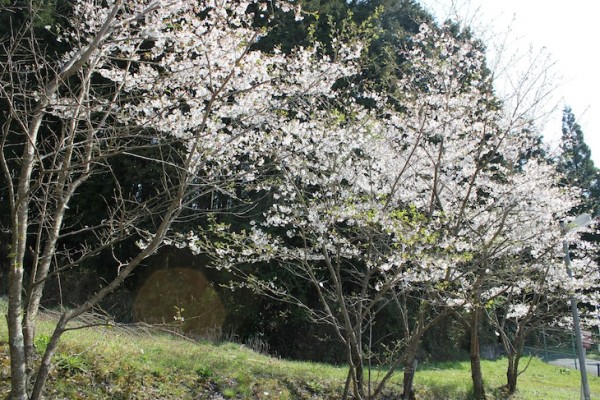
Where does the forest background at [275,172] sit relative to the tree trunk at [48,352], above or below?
above

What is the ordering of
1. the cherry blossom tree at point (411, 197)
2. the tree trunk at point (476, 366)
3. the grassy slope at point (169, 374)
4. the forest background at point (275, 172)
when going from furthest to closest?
the tree trunk at point (476, 366) → the cherry blossom tree at point (411, 197) → the grassy slope at point (169, 374) → the forest background at point (275, 172)

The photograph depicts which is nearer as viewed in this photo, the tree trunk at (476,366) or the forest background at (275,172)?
the forest background at (275,172)

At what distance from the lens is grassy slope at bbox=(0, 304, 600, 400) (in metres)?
5.27

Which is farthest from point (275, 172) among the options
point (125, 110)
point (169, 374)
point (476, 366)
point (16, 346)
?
point (476, 366)

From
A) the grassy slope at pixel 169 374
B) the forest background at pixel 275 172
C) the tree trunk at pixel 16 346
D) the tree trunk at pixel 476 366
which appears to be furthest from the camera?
the tree trunk at pixel 476 366

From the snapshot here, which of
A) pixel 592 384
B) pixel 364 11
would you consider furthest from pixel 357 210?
pixel 592 384

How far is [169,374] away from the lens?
19.8 ft

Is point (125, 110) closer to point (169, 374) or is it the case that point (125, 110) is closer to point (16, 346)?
point (16, 346)

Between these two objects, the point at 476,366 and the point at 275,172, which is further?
the point at 476,366

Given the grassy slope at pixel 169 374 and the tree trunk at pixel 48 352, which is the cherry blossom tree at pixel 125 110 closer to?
the tree trunk at pixel 48 352

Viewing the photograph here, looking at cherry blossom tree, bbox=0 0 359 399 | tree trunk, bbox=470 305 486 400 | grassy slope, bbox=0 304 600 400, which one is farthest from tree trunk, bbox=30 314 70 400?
tree trunk, bbox=470 305 486 400

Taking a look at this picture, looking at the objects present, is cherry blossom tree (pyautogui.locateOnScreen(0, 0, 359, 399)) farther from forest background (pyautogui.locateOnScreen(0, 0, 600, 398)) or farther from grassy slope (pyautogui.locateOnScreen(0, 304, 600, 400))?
grassy slope (pyautogui.locateOnScreen(0, 304, 600, 400))

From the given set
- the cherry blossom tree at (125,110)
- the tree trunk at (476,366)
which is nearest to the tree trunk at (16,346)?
the cherry blossom tree at (125,110)

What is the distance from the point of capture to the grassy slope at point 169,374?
527 centimetres
